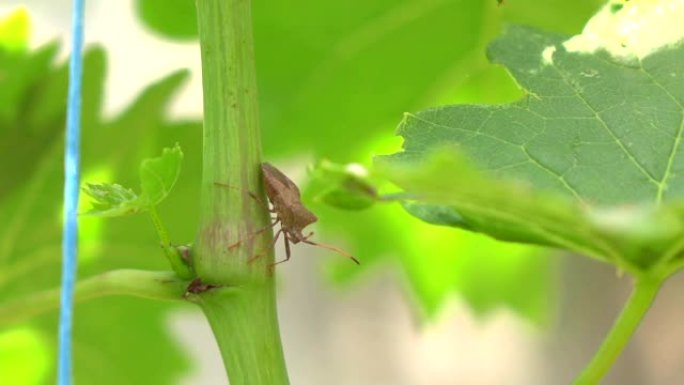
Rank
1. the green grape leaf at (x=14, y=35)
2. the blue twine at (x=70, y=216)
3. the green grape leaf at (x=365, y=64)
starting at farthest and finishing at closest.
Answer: the green grape leaf at (x=365, y=64) < the green grape leaf at (x=14, y=35) < the blue twine at (x=70, y=216)

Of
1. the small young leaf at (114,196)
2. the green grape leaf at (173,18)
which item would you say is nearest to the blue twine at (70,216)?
the small young leaf at (114,196)

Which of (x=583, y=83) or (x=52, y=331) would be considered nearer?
(x=583, y=83)

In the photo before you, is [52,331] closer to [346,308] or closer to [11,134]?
[11,134]

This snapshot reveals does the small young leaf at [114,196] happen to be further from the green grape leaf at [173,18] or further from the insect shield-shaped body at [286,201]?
the green grape leaf at [173,18]

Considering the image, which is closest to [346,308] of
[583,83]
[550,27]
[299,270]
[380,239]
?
[299,270]

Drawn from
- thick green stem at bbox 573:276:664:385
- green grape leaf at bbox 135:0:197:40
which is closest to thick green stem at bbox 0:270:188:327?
thick green stem at bbox 573:276:664:385

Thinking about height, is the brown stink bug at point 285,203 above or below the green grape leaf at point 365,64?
below

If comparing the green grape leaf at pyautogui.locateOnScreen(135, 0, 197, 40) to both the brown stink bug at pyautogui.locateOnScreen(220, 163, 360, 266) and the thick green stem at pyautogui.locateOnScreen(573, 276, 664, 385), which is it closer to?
the brown stink bug at pyautogui.locateOnScreen(220, 163, 360, 266)
